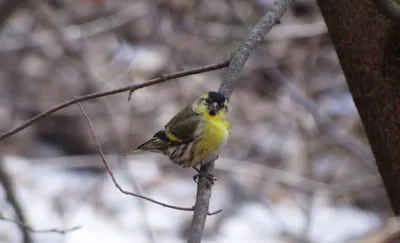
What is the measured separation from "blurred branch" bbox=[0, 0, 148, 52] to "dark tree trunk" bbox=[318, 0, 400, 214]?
3.57 m

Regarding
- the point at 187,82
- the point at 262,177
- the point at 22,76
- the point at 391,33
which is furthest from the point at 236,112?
the point at 391,33

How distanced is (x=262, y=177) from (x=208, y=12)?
1988 millimetres

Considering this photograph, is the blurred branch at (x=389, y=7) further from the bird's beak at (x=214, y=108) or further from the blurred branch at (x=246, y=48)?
the bird's beak at (x=214, y=108)

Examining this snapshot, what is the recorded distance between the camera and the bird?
2.00 m

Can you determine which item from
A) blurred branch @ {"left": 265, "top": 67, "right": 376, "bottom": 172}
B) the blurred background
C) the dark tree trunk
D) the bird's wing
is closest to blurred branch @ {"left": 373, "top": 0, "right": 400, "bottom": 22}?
the dark tree trunk

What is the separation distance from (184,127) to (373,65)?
762 millimetres

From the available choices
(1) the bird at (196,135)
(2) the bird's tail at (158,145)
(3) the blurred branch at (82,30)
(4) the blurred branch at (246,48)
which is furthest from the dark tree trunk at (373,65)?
(3) the blurred branch at (82,30)

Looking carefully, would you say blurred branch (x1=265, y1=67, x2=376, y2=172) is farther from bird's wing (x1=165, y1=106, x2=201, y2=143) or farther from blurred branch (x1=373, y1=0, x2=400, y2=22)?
blurred branch (x1=373, y1=0, x2=400, y2=22)

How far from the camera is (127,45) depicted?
623cm

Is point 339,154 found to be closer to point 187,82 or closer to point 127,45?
point 187,82

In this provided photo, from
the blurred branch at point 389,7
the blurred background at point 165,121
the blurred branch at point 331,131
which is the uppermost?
the blurred background at point 165,121

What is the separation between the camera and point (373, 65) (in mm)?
1519

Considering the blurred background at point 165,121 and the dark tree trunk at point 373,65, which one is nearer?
the dark tree trunk at point 373,65

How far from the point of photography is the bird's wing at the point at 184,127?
6.91 ft
